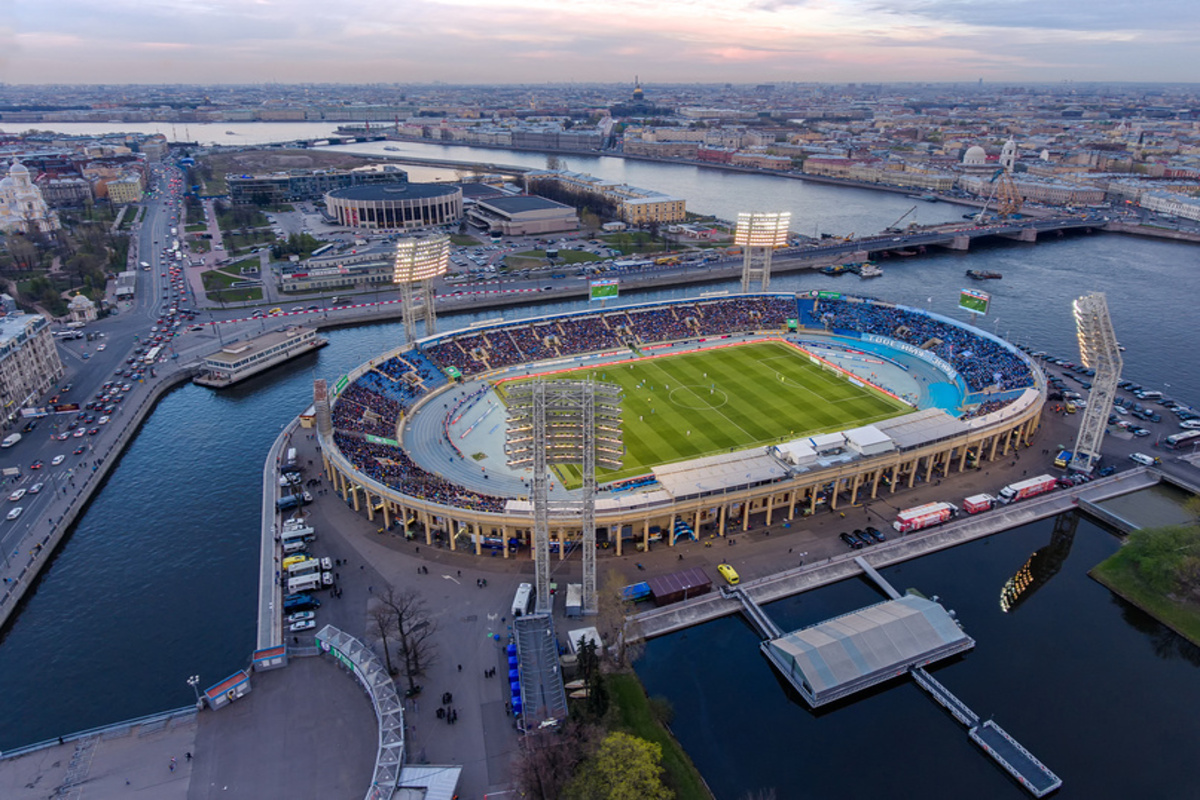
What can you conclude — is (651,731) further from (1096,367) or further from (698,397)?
(1096,367)

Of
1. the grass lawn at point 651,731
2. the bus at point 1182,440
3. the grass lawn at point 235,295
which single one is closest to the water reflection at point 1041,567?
the bus at point 1182,440

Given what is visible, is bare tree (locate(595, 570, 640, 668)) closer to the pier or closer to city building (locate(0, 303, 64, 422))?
the pier

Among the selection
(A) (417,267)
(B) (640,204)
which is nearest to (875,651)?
(A) (417,267)

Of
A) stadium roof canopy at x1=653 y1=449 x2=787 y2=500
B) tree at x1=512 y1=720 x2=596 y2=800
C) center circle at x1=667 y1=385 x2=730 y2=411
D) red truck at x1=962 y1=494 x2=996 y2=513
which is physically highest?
stadium roof canopy at x1=653 y1=449 x2=787 y2=500

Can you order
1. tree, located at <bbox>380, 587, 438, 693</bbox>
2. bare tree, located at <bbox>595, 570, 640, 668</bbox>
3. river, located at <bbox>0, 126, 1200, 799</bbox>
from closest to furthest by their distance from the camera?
1. river, located at <bbox>0, 126, 1200, 799</bbox>
2. tree, located at <bbox>380, 587, 438, 693</bbox>
3. bare tree, located at <bbox>595, 570, 640, 668</bbox>

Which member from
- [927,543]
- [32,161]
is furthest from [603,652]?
[32,161]

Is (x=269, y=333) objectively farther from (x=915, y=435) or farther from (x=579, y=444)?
(x=915, y=435)

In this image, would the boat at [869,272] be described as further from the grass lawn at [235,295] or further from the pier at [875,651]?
the grass lawn at [235,295]

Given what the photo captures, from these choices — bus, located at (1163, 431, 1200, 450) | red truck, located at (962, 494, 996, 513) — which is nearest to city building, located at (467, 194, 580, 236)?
red truck, located at (962, 494, 996, 513)
